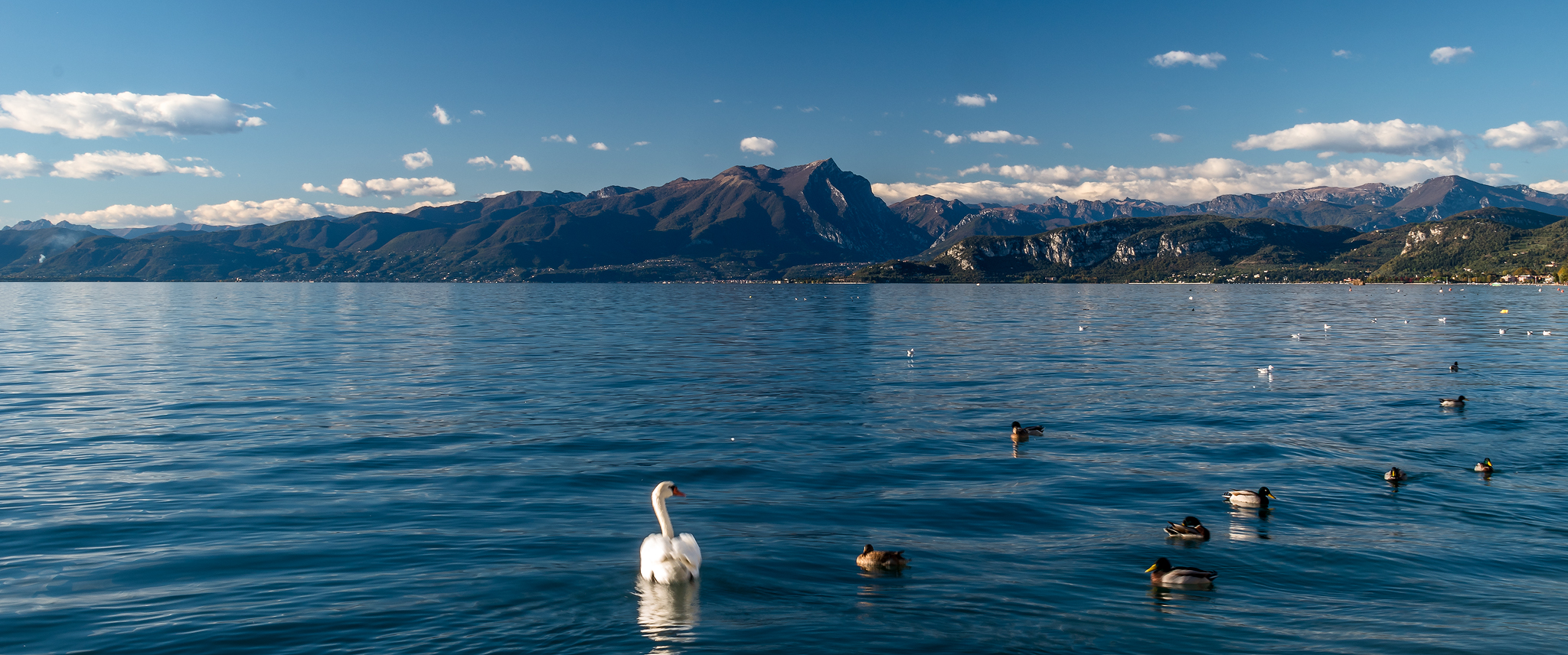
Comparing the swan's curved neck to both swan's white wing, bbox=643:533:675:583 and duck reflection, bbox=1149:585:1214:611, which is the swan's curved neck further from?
duck reflection, bbox=1149:585:1214:611

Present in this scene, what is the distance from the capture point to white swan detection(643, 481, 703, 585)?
15.5 meters

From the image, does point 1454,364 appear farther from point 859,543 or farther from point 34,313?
point 34,313

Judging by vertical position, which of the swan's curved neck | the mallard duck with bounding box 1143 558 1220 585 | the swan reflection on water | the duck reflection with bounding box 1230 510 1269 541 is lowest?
the duck reflection with bounding box 1230 510 1269 541

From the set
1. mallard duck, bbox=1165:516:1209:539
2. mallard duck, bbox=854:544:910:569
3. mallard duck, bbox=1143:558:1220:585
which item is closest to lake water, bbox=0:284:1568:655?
mallard duck, bbox=1143:558:1220:585

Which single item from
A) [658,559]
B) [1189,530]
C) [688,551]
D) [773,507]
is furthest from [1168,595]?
[773,507]

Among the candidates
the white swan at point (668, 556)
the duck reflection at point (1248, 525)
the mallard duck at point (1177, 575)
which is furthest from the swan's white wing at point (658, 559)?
the duck reflection at point (1248, 525)

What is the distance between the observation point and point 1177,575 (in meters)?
15.9

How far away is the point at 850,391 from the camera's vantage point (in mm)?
43969

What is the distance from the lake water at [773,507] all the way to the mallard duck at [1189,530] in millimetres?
446

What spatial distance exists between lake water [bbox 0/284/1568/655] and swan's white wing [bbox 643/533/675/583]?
337 mm

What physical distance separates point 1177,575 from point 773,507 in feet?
32.3

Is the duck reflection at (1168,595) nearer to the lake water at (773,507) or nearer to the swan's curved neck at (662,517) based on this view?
the lake water at (773,507)

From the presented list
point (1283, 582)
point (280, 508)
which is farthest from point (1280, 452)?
point (280, 508)

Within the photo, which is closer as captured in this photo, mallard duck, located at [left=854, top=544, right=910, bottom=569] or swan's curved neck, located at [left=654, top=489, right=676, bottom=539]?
swan's curved neck, located at [left=654, top=489, right=676, bottom=539]
